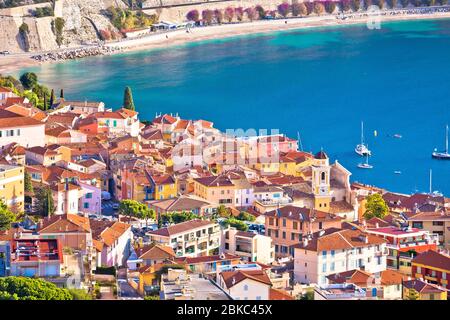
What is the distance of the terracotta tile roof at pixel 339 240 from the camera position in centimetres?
1551

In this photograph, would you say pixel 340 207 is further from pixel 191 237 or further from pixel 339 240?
pixel 339 240

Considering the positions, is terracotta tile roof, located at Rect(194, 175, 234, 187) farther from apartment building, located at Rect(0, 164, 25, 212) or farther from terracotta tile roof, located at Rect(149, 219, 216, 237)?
terracotta tile roof, located at Rect(149, 219, 216, 237)

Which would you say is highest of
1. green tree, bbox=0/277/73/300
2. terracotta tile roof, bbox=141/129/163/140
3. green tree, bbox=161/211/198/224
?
green tree, bbox=0/277/73/300

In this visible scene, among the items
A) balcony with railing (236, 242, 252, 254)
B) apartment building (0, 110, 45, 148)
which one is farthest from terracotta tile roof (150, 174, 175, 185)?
balcony with railing (236, 242, 252, 254)

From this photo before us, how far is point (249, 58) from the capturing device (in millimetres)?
53156

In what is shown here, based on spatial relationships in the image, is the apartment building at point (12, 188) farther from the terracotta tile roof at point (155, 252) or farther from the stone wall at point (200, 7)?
the stone wall at point (200, 7)

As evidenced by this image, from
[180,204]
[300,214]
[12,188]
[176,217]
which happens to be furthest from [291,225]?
[12,188]

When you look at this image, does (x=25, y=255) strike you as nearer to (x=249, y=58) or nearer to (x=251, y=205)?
(x=251, y=205)

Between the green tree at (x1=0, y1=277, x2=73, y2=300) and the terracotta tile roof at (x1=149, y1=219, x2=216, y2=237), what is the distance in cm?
735

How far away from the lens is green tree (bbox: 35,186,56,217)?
19.1m

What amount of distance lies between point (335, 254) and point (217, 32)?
1812 inches
